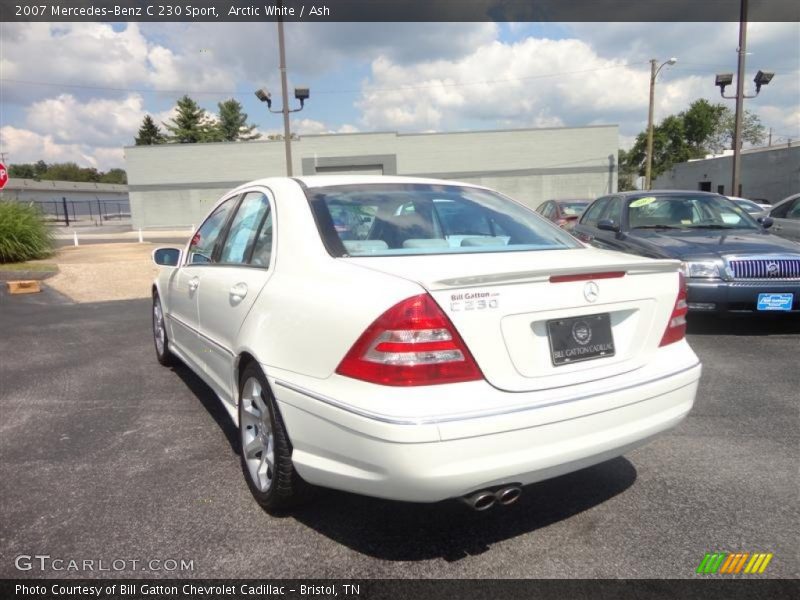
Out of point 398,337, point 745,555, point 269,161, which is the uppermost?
point 269,161

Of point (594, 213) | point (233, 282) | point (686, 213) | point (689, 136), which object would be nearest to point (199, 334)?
point (233, 282)

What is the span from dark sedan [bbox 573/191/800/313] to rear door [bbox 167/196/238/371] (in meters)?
4.46

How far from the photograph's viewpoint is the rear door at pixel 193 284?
3.86 m

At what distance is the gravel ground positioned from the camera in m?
10.6

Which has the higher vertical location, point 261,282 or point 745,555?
point 261,282

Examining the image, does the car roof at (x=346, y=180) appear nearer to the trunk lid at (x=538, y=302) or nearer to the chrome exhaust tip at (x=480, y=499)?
the trunk lid at (x=538, y=302)

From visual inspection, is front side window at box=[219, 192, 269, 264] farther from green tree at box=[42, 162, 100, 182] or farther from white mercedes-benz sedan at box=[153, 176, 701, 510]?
green tree at box=[42, 162, 100, 182]

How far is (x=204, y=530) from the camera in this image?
265cm

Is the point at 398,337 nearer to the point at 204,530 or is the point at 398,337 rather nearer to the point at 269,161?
the point at 204,530

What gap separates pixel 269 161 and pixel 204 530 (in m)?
Result: 36.7

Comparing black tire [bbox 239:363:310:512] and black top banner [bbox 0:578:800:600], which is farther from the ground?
black tire [bbox 239:363:310:512]

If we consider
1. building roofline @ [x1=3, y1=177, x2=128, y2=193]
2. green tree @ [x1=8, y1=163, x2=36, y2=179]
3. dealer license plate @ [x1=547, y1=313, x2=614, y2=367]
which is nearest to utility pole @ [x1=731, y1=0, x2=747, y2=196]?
dealer license plate @ [x1=547, y1=313, x2=614, y2=367]

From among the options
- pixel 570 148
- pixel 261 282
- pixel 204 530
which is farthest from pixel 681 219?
pixel 570 148

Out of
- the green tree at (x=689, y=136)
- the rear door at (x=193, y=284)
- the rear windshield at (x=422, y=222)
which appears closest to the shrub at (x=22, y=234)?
the rear door at (x=193, y=284)
